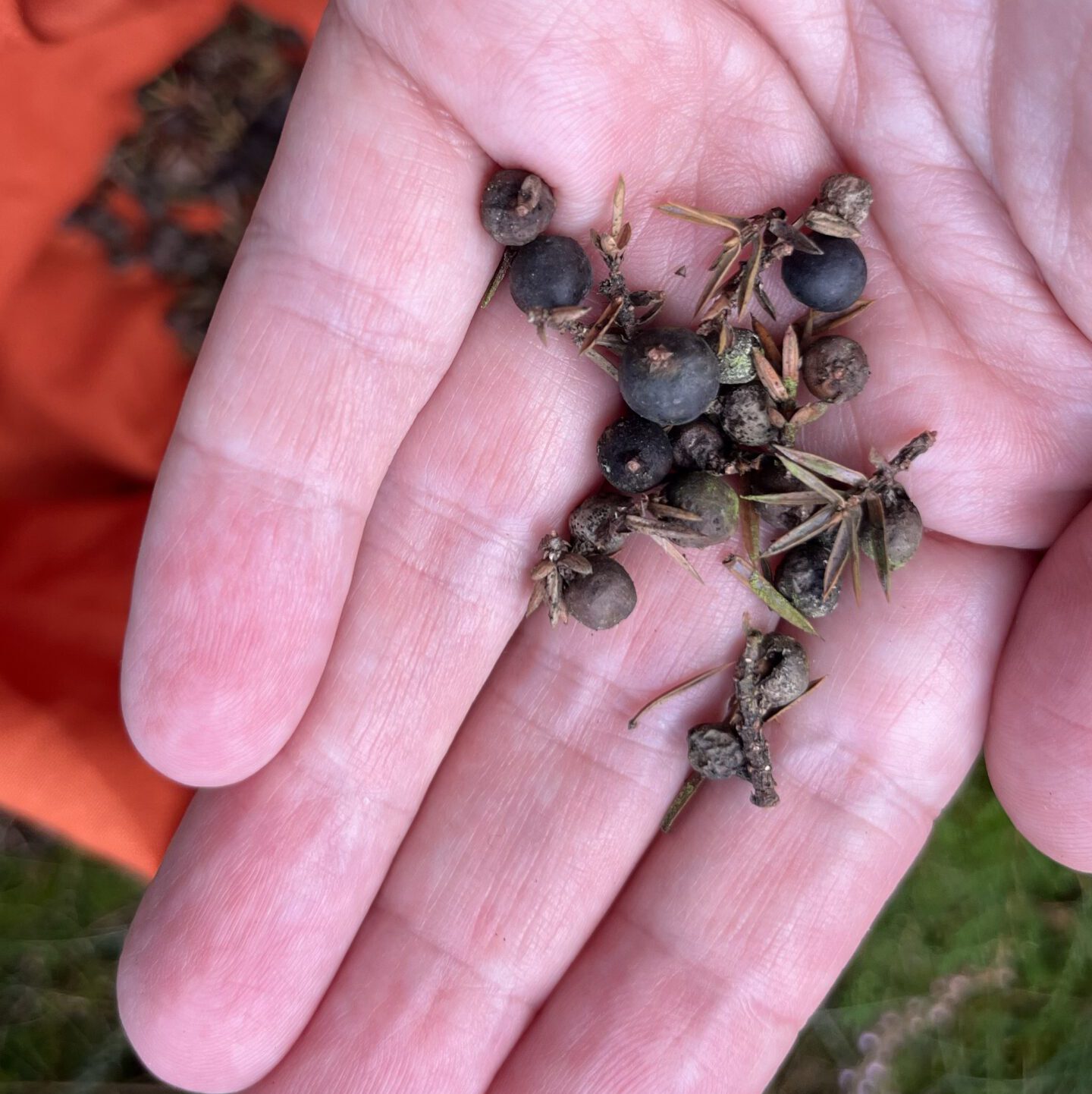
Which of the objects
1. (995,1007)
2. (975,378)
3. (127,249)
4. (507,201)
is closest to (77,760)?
(127,249)

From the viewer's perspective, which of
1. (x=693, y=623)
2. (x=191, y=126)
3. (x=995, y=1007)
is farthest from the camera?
(x=995, y=1007)

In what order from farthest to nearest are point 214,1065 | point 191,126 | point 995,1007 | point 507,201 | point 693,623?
point 995,1007 → point 191,126 → point 693,623 → point 214,1065 → point 507,201

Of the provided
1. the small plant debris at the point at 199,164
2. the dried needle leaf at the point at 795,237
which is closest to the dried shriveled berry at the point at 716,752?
the dried needle leaf at the point at 795,237

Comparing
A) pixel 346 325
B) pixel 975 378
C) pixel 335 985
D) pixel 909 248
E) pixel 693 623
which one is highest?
pixel 346 325

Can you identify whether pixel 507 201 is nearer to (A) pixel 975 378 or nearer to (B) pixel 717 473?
(B) pixel 717 473

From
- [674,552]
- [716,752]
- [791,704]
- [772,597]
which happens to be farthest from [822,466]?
[716,752]

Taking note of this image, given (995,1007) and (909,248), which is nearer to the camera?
(909,248)

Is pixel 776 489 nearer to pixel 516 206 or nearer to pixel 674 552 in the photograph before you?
pixel 674 552

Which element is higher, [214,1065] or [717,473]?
[717,473]

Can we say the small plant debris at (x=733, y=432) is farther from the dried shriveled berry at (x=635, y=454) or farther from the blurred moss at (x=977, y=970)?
the blurred moss at (x=977, y=970)
